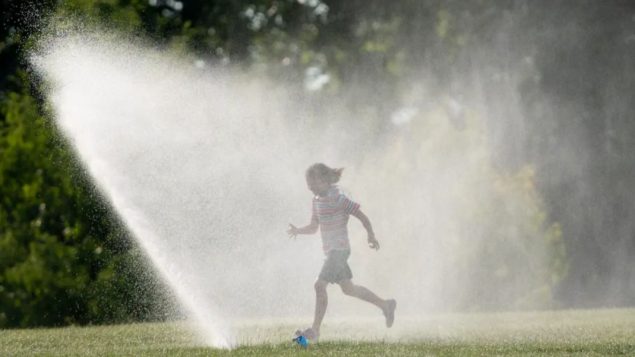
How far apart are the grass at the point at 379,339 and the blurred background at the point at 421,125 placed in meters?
2.55

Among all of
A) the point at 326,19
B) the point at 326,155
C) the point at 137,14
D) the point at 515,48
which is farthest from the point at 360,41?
the point at 137,14

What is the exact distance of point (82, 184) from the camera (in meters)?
13.9

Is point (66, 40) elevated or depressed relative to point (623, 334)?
elevated

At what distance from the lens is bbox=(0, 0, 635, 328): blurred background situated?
13.8 m

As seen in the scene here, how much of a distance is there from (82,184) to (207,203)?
167 cm

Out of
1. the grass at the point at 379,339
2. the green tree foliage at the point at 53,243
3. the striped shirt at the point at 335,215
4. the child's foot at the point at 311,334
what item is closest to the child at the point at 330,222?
the striped shirt at the point at 335,215

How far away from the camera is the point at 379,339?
9320mm

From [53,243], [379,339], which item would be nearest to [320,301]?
[379,339]

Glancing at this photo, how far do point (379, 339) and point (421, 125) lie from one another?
8.24 m

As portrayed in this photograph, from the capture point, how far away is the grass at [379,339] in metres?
7.94

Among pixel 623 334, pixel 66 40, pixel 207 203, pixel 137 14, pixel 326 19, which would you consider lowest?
pixel 623 334

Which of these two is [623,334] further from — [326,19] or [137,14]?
[326,19]

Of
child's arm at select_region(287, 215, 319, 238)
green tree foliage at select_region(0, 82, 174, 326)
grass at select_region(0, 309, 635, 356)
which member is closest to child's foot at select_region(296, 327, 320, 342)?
grass at select_region(0, 309, 635, 356)

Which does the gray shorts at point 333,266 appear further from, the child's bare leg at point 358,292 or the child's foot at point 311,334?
the child's foot at point 311,334
